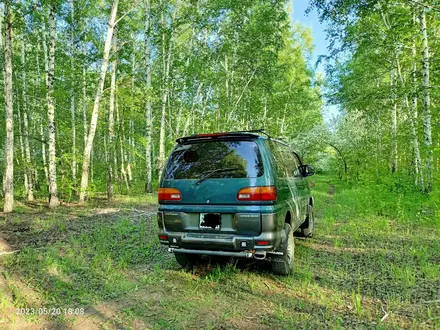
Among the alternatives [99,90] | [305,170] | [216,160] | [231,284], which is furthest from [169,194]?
[99,90]

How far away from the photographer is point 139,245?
18.7ft

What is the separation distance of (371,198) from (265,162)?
8001 mm

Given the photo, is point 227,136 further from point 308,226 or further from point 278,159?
point 308,226

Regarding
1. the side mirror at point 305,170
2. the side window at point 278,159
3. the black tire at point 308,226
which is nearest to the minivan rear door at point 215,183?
the side window at point 278,159

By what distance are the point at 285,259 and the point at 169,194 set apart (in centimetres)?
190

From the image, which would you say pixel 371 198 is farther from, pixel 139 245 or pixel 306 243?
pixel 139 245

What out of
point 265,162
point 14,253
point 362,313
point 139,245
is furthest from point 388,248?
point 14,253

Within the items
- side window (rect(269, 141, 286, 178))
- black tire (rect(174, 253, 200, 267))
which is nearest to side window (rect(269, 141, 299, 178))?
side window (rect(269, 141, 286, 178))

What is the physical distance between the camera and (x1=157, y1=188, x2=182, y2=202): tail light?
399 centimetres

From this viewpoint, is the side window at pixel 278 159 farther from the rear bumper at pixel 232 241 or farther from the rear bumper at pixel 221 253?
the rear bumper at pixel 221 253

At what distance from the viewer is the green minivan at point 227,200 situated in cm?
359

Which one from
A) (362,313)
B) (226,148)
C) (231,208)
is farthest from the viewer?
(226,148)

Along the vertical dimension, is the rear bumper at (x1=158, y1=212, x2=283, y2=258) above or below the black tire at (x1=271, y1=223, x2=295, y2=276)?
above
